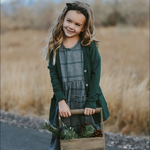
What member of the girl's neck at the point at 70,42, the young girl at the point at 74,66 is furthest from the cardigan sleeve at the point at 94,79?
the girl's neck at the point at 70,42

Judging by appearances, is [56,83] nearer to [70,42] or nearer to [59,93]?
[59,93]

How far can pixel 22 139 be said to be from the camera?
308 centimetres

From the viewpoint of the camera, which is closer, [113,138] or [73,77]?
[73,77]

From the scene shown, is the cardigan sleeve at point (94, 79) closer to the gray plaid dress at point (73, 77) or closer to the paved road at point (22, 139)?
the gray plaid dress at point (73, 77)

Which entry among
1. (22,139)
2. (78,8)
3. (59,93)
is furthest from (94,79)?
(22,139)

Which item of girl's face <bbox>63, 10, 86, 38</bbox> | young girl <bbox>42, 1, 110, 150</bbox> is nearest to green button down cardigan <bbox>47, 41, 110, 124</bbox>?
young girl <bbox>42, 1, 110, 150</bbox>

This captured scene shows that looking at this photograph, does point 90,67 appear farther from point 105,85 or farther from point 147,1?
point 147,1

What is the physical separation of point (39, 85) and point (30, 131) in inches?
63.3

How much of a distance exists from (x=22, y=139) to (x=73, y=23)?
1.85 m

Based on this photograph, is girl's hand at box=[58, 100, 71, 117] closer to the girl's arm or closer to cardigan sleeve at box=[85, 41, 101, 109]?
the girl's arm

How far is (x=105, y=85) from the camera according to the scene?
4070 millimetres

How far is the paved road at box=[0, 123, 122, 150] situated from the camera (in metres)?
2.86

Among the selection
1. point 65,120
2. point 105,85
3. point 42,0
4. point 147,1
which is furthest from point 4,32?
point 65,120

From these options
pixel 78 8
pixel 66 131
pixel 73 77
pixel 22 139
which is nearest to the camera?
pixel 66 131
